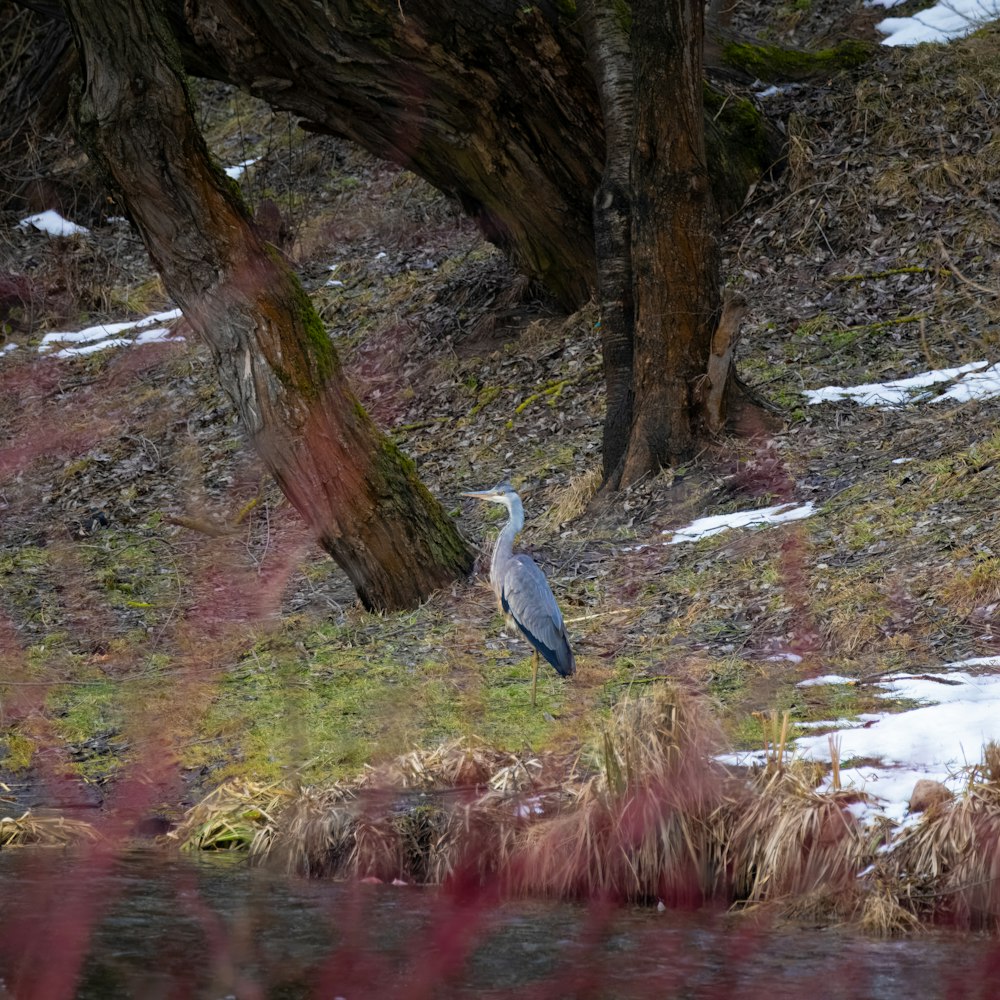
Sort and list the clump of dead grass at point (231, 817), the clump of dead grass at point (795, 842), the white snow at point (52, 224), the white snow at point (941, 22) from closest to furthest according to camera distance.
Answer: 1. the clump of dead grass at point (795, 842)
2. the clump of dead grass at point (231, 817)
3. the white snow at point (941, 22)
4. the white snow at point (52, 224)

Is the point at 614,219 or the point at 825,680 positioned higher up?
the point at 614,219

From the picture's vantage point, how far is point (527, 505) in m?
Answer: 11.1

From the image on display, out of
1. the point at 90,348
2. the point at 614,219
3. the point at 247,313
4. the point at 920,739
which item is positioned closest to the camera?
the point at 920,739

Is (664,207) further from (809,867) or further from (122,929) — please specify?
(122,929)

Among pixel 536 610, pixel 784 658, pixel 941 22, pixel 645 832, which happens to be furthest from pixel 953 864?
pixel 941 22

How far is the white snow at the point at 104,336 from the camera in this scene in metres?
17.4

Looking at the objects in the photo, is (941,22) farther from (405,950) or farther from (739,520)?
(405,950)

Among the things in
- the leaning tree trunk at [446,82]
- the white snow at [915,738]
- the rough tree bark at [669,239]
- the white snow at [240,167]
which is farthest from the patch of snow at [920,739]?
the white snow at [240,167]

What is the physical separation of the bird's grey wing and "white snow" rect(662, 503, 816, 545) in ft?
6.70

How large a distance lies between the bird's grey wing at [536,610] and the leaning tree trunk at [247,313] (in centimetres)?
170

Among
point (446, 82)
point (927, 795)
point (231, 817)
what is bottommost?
point (231, 817)

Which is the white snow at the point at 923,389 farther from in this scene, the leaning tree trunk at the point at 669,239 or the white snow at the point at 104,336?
the white snow at the point at 104,336

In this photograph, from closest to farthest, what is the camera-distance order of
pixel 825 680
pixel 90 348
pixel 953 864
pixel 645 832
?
1. pixel 953 864
2. pixel 645 832
3. pixel 825 680
4. pixel 90 348

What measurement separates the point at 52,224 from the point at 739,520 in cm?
1335
